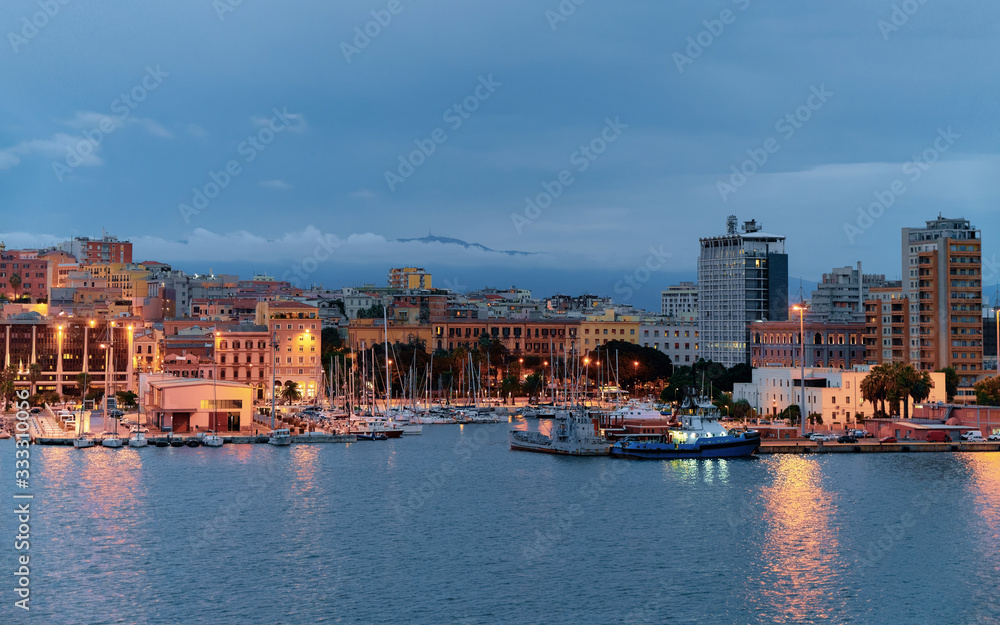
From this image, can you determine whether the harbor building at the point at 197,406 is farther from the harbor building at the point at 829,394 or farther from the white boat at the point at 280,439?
the harbor building at the point at 829,394

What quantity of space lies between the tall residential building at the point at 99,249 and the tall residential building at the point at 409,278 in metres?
34.2

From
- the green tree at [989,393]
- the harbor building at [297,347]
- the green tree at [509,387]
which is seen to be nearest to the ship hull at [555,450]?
the green tree at [989,393]

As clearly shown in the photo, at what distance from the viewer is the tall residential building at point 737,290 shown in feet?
339

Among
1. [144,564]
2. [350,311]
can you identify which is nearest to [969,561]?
[144,564]

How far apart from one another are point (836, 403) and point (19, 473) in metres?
39.9

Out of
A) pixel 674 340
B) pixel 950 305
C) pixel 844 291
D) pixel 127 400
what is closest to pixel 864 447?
pixel 950 305

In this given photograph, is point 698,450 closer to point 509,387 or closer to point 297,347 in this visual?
point 509,387

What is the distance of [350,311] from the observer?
441 ft

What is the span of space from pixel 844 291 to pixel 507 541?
103m

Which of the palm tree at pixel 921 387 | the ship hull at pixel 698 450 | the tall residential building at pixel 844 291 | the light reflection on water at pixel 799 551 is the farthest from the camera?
the tall residential building at pixel 844 291

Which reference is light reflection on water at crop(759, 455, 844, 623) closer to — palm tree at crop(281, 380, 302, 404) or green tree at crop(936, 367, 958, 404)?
green tree at crop(936, 367, 958, 404)

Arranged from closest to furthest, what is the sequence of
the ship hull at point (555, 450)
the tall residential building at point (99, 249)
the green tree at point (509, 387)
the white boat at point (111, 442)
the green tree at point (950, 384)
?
the ship hull at point (555, 450) < the white boat at point (111, 442) < the green tree at point (950, 384) < the green tree at point (509, 387) < the tall residential building at point (99, 249)

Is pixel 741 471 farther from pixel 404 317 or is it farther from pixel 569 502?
pixel 404 317

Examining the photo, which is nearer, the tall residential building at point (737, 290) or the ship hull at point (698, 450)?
the ship hull at point (698, 450)
